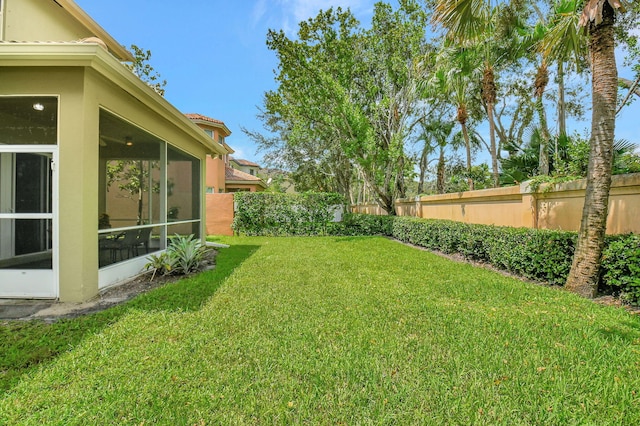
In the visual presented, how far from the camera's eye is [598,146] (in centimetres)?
438

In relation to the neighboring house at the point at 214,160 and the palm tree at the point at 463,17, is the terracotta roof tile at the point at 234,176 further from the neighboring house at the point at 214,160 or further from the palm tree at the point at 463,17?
the palm tree at the point at 463,17

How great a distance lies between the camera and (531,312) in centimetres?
373

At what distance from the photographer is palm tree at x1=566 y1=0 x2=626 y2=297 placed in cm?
429

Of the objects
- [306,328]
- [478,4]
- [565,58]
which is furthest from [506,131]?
[306,328]

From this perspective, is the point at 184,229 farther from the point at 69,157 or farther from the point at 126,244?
the point at 69,157

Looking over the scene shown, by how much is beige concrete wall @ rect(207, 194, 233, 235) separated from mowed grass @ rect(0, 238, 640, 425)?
9873 millimetres

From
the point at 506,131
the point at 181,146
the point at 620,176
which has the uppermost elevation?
the point at 506,131

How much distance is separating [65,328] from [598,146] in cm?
735

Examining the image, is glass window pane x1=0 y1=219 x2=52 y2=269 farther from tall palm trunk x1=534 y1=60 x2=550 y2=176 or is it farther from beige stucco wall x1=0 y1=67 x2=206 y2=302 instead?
tall palm trunk x1=534 y1=60 x2=550 y2=176

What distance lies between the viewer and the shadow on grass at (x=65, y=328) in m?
2.56

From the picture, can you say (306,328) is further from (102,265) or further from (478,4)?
(478,4)

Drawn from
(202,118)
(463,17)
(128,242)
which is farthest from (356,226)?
(202,118)

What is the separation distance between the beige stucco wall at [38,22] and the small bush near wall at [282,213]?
25.0 ft

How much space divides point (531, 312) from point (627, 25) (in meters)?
13.3
